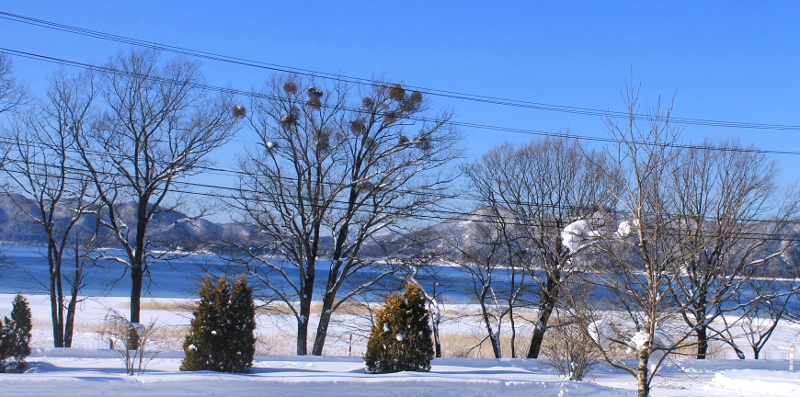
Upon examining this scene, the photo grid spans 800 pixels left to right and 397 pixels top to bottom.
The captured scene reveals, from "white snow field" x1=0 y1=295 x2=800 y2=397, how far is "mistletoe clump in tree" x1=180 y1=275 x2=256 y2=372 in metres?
0.48

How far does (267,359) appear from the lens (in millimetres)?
13969

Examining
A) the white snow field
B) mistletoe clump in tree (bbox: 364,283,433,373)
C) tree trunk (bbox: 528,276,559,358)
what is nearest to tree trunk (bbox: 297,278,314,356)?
the white snow field

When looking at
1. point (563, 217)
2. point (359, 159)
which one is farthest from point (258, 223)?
point (563, 217)

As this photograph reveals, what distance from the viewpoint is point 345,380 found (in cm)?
952

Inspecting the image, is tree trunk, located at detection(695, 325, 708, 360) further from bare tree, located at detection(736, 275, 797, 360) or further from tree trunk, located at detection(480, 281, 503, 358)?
tree trunk, located at detection(480, 281, 503, 358)

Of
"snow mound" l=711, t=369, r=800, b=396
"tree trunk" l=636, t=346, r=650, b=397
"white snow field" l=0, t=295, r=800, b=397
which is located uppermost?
"tree trunk" l=636, t=346, r=650, b=397

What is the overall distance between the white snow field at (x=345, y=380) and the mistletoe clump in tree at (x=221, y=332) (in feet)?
1.59

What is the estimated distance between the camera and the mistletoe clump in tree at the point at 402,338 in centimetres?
1175

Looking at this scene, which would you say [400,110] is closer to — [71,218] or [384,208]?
[384,208]

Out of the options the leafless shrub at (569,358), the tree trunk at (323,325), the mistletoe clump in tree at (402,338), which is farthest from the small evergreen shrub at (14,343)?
the leafless shrub at (569,358)

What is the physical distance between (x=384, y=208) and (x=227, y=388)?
10249 mm

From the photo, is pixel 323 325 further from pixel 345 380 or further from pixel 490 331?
pixel 345 380

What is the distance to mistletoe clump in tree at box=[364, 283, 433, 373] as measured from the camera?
1175 cm

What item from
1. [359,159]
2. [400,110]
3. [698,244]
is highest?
[400,110]
